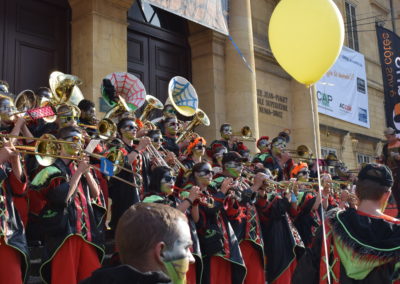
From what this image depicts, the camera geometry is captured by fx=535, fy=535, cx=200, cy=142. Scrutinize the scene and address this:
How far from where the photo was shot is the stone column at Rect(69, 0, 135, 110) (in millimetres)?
9375

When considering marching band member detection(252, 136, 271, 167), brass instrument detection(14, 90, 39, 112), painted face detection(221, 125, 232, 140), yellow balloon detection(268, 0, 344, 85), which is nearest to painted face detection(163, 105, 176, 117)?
painted face detection(221, 125, 232, 140)

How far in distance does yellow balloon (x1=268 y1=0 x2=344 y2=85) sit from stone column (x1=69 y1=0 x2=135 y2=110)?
4.77 meters

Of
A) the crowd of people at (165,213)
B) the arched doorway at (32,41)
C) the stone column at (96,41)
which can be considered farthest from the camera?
the stone column at (96,41)

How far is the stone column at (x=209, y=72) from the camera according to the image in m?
11.8

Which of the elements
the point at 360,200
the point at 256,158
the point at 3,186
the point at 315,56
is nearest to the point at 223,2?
the point at 256,158

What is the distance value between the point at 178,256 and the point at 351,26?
62.5 feet

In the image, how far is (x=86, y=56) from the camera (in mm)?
9469

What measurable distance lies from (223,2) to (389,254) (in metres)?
9.38

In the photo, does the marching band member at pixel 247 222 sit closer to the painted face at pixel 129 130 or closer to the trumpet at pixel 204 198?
the trumpet at pixel 204 198

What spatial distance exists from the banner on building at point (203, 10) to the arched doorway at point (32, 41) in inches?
77.3

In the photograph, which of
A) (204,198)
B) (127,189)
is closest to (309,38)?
(204,198)

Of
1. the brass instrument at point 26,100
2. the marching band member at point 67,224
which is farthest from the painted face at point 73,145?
the brass instrument at point 26,100

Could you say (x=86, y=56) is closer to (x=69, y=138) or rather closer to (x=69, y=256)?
(x=69, y=138)

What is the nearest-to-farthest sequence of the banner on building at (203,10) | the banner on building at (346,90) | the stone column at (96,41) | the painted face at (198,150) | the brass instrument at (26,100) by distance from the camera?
the brass instrument at (26,100), the painted face at (198,150), the stone column at (96,41), the banner on building at (203,10), the banner on building at (346,90)
